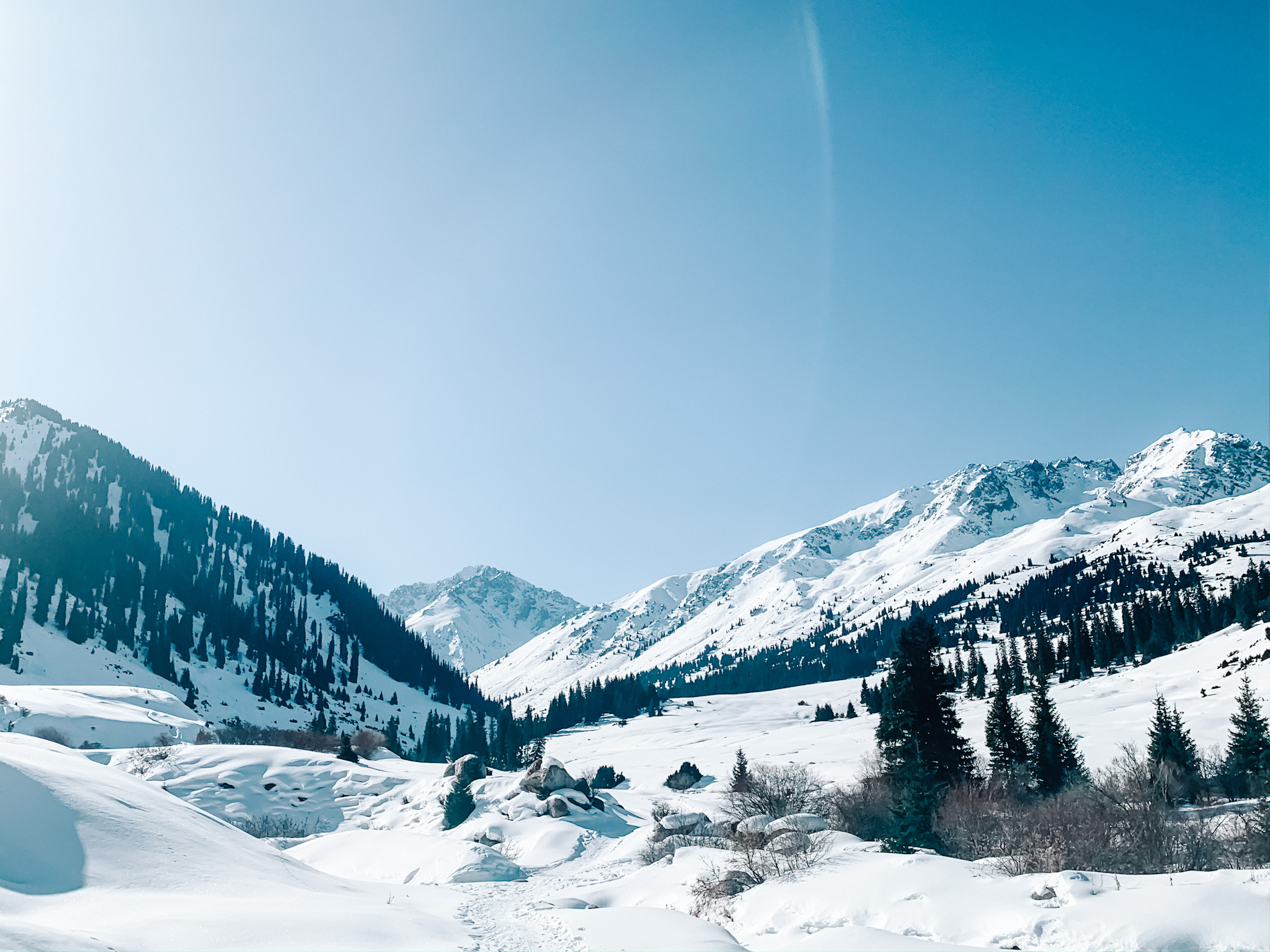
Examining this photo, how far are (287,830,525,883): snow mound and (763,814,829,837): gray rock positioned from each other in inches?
658

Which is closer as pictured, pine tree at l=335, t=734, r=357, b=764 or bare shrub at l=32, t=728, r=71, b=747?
bare shrub at l=32, t=728, r=71, b=747

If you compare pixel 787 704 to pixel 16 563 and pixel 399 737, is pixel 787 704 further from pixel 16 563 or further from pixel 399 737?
pixel 16 563

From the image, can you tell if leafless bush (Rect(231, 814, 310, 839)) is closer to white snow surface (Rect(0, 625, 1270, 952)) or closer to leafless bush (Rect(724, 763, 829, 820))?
Answer: white snow surface (Rect(0, 625, 1270, 952))

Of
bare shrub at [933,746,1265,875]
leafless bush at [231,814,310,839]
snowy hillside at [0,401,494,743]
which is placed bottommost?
leafless bush at [231,814,310,839]

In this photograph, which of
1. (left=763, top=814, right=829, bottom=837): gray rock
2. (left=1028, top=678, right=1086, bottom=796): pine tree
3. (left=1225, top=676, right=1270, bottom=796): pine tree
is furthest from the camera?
(left=1028, top=678, right=1086, bottom=796): pine tree

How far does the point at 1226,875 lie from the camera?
15.3 metres

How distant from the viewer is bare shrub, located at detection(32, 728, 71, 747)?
74312 mm

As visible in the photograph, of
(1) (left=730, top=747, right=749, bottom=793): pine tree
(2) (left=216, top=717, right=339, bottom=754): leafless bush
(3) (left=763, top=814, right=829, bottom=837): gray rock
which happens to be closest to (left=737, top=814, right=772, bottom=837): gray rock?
(3) (left=763, top=814, right=829, bottom=837): gray rock

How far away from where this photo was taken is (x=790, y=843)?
91.1 ft

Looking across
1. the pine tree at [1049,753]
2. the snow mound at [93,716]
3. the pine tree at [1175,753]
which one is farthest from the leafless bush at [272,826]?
the pine tree at [1175,753]

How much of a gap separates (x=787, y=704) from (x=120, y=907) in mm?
155679

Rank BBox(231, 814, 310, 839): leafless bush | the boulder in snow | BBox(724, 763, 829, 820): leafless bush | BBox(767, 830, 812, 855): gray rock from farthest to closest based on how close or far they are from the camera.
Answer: BBox(231, 814, 310, 839): leafless bush → the boulder in snow → BBox(724, 763, 829, 820): leafless bush → BBox(767, 830, 812, 855): gray rock

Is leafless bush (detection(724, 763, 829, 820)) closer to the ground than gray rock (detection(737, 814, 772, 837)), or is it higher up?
closer to the ground

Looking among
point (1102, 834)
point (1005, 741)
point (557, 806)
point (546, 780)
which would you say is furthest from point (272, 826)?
point (1102, 834)
